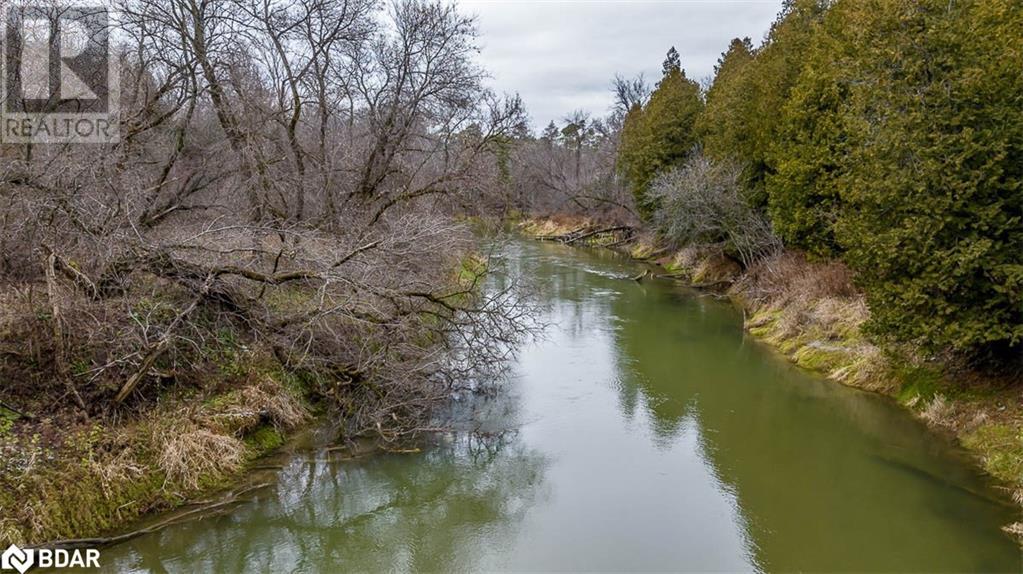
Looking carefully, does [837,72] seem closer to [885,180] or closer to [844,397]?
[885,180]

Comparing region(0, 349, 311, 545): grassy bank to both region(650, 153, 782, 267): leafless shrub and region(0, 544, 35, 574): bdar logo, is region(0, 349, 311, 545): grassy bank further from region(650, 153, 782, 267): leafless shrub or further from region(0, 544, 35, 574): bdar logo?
region(650, 153, 782, 267): leafless shrub

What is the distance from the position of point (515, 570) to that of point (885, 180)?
829 cm

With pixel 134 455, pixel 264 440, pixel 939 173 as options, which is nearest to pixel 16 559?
pixel 134 455

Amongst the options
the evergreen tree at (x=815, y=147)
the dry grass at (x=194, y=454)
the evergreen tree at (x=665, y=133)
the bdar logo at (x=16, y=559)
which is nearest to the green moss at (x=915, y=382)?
the evergreen tree at (x=815, y=147)

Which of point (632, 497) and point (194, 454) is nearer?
point (194, 454)

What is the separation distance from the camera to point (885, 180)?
10570 mm

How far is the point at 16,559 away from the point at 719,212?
63.4 ft

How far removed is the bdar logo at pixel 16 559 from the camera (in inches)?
245

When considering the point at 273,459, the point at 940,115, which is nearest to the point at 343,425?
the point at 273,459

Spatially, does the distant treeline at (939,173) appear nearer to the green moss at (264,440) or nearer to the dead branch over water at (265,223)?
the dead branch over water at (265,223)

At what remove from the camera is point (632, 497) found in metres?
8.71

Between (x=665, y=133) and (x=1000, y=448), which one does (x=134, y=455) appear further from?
(x=665, y=133)

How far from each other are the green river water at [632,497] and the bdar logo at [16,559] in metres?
0.72

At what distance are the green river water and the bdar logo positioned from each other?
0.72m
